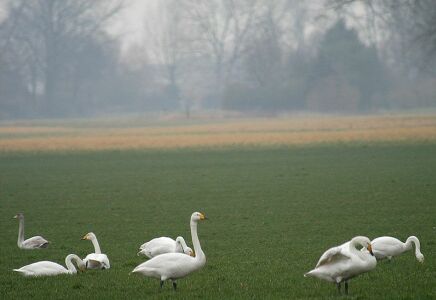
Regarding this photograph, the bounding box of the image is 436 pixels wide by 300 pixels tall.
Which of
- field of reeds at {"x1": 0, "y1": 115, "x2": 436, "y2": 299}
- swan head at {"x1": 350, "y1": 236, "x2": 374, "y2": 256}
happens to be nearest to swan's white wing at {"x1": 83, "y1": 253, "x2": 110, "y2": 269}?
field of reeds at {"x1": 0, "y1": 115, "x2": 436, "y2": 299}

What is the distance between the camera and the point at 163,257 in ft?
34.3

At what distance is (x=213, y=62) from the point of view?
142 meters

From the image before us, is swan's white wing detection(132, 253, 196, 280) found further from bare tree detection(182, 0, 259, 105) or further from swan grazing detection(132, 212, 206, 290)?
bare tree detection(182, 0, 259, 105)

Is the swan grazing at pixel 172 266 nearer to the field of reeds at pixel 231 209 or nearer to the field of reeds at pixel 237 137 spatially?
the field of reeds at pixel 231 209

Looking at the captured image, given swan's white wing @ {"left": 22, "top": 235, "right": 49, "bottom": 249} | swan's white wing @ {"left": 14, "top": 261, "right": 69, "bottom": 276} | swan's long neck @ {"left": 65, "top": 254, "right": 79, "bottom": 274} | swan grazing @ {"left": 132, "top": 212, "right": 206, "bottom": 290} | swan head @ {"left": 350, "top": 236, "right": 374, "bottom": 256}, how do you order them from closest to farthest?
1. swan head @ {"left": 350, "top": 236, "right": 374, "bottom": 256}
2. swan grazing @ {"left": 132, "top": 212, "right": 206, "bottom": 290}
3. swan's white wing @ {"left": 14, "top": 261, "right": 69, "bottom": 276}
4. swan's long neck @ {"left": 65, "top": 254, "right": 79, "bottom": 274}
5. swan's white wing @ {"left": 22, "top": 235, "right": 49, "bottom": 249}

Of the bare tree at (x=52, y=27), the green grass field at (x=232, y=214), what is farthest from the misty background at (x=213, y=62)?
the green grass field at (x=232, y=214)

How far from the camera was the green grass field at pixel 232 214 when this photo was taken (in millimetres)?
10867

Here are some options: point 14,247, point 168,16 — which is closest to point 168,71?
point 168,16

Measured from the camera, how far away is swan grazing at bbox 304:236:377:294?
9.52 meters

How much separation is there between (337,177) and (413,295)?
1802 cm

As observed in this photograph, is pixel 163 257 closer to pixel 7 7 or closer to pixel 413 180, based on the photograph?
pixel 413 180

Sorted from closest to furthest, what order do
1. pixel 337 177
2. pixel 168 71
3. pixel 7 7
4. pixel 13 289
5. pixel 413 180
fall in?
pixel 13 289, pixel 413 180, pixel 337 177, pixel 7 7, pixel 168 71

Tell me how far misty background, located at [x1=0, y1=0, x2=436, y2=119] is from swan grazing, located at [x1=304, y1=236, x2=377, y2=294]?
6962 cm

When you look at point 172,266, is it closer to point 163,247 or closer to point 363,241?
point 363,241
